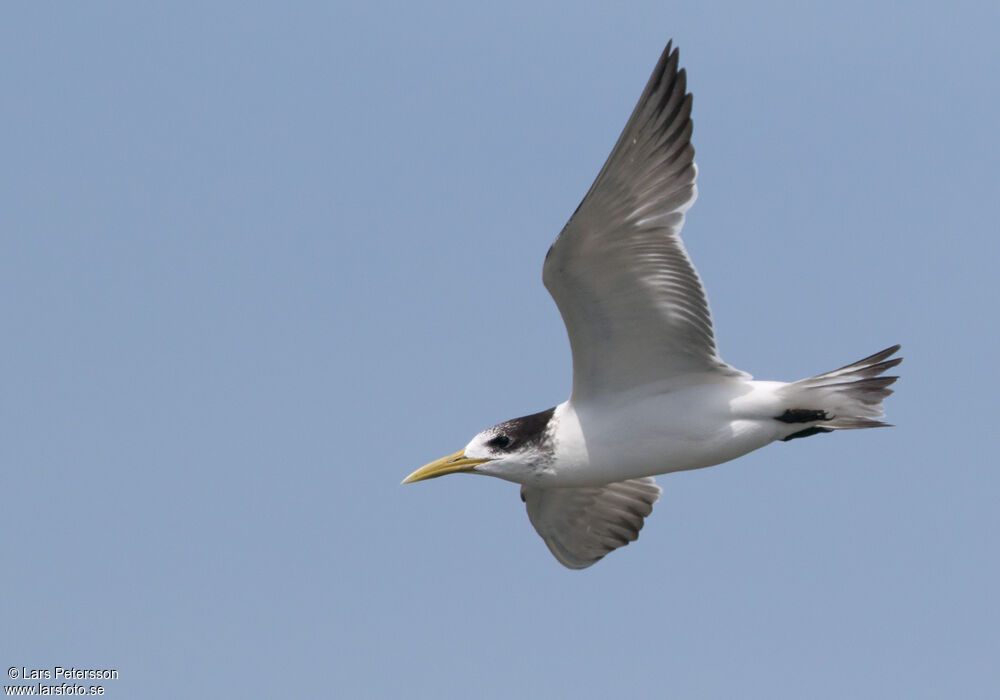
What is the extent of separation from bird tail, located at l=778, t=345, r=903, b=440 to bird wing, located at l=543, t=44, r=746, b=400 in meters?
0.57

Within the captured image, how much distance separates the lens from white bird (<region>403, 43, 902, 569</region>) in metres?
9.95

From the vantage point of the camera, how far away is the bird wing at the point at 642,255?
9891mm

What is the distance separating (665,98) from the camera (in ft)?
32.7

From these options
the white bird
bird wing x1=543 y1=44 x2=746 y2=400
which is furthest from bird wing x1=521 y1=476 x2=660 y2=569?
bird wing x1=543 y1=44 x2=746 y2=400

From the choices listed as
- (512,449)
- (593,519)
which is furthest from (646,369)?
(593,519)

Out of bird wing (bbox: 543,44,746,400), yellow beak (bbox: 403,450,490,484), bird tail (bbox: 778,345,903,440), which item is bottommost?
bird tail (bbox: 778,345,903,440)

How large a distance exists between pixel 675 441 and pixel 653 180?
218cm

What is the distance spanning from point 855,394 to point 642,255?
213 cm

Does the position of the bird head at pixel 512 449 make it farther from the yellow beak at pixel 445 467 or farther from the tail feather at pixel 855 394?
the tail feather at pixel 855 394

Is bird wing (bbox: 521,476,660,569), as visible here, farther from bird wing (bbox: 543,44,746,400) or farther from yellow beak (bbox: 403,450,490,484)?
bird wing (bbox: 543,44,746,400)

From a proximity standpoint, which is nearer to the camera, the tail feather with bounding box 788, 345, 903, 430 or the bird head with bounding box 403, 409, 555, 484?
the tail feather with bounding box 788, 345, 903, 430

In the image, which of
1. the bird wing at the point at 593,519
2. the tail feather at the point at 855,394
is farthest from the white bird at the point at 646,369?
the bird wing at the point at 593,519

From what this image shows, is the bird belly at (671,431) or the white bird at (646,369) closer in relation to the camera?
the white bird at (646,369)

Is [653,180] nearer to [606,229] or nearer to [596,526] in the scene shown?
[606,229]
